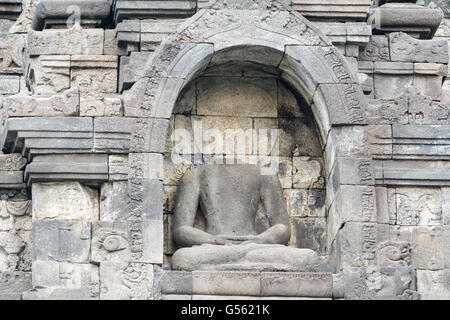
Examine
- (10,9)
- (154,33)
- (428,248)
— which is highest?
(10,9)

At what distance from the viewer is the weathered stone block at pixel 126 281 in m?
21.5

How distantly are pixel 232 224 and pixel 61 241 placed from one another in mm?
1975

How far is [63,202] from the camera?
22.0 metres

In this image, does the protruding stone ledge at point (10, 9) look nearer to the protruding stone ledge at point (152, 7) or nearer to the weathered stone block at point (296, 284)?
the protruding stone ledge at point (152, 7)

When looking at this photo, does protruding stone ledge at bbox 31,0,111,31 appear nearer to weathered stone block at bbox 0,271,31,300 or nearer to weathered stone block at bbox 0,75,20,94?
weathered stone block at bbox 0,75,20,94

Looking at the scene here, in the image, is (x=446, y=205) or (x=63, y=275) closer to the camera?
(x=63, y=275)

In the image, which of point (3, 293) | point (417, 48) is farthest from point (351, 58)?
point (3, 293)

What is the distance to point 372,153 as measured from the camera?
73.1 feet

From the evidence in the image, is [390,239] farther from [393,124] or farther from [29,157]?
[29,157]

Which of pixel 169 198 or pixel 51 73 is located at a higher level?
pixel 51 73

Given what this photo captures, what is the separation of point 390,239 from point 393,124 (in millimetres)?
1250

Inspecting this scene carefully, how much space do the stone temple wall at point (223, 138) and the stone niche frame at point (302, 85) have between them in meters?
0.02

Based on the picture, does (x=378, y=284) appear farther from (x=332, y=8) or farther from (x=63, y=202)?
(x=63, y=202)

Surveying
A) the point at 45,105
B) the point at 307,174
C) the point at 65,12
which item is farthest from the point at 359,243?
the point at 65,12
